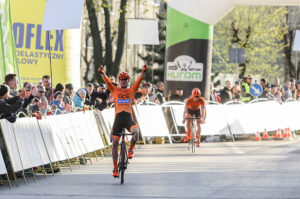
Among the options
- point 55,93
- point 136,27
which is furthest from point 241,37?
point 55,93

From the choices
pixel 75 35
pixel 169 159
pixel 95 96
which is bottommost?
pixel 169 159

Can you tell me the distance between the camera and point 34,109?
15078 mm

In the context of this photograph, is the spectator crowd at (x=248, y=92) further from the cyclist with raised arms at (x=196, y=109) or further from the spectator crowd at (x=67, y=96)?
the cyclist with raised arms at (x=196, y=109)

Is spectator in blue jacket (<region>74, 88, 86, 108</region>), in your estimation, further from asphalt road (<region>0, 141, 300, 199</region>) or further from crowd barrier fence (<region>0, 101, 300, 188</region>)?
asphalt road (<region>0, 141, 300, 199</region>)

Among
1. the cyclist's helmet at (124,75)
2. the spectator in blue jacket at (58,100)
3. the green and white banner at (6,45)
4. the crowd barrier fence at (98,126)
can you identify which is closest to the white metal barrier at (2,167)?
the crowd barrier fence at (98,126)

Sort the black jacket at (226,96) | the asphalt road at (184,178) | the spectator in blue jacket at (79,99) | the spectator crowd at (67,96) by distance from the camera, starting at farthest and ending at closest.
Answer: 1. the black jacket at (226,96)
2. the spectator in blue jacket at (79,99)
3. the spectator crowd at (67,96)
4. the asphalt road at (184,178)

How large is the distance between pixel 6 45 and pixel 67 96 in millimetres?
1990

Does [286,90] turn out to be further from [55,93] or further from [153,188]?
[153,188]

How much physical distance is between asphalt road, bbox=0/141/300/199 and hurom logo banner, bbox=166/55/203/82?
4.47 m

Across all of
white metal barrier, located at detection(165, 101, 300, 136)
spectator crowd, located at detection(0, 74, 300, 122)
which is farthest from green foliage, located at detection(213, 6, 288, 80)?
white metal barrier, located at detection(165, 101, 300, 136)

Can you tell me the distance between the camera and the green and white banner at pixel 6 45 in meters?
16.2

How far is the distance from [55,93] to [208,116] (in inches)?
306

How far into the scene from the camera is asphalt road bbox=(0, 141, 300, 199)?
1212cm

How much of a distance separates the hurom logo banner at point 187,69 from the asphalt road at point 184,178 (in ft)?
14.7
